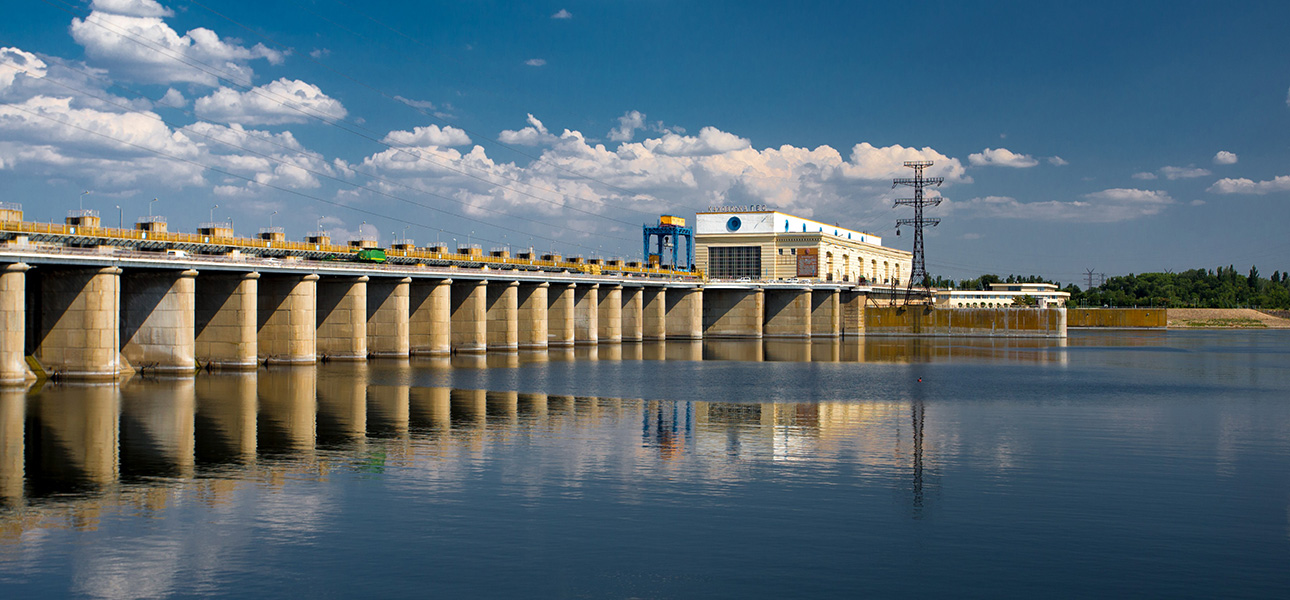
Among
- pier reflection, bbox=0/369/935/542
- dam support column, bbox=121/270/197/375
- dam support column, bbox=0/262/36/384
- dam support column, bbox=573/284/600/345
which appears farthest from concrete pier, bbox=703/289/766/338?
dam support column, bbox=0/262/36/384

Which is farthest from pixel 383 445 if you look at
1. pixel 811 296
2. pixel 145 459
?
pixel 811 296

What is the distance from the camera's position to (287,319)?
7906cm

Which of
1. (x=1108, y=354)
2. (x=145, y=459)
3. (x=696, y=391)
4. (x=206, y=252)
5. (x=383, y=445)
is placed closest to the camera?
(x=145, y=459)

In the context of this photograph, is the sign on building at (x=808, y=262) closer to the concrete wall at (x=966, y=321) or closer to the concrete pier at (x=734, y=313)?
the concrete wall at (x=966, y=321)

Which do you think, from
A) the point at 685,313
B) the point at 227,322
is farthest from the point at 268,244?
the point at 685,313

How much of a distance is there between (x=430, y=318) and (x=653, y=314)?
54.0 meters

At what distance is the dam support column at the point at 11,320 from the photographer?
2181 inches

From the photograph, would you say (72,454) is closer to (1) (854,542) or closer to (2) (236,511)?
(2) (236,511)

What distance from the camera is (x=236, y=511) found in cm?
2617

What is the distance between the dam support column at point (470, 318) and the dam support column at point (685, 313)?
51.1m

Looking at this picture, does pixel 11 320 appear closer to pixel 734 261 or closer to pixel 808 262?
pixel 808 262

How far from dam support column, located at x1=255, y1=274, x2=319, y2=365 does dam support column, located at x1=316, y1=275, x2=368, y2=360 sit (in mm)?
4783

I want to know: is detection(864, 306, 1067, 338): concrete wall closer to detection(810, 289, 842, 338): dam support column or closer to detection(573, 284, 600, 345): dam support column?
detection(810, 289, 842, 338): dam support column

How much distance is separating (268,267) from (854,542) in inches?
2380
